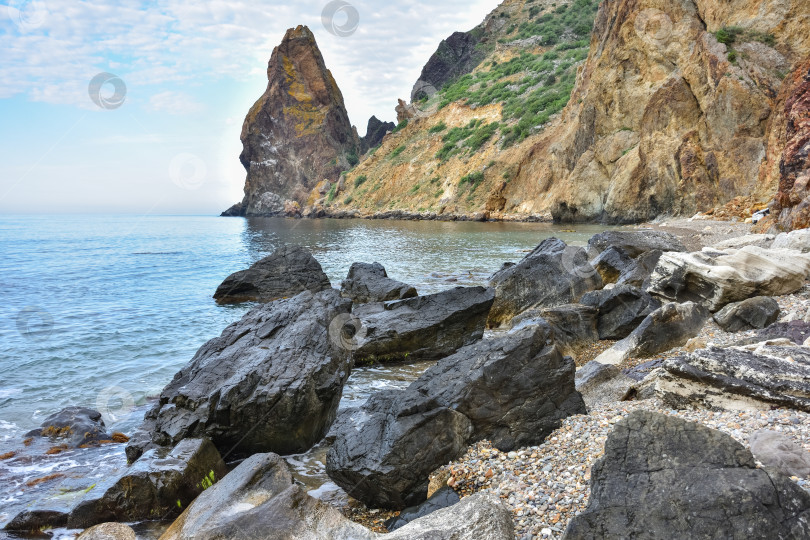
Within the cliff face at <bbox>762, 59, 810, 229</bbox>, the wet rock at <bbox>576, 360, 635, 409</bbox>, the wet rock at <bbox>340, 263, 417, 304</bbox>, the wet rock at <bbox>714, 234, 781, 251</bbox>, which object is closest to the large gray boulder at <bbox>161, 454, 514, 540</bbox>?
the wet rock at <bbox>576, 360, 635, 409</bbox>

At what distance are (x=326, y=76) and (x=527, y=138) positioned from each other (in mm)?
63063

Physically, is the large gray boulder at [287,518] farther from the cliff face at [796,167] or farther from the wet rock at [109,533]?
the cliff face at [796,167]

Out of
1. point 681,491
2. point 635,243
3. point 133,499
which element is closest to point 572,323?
point 681,491

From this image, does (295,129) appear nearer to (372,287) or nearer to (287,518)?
(372,287)

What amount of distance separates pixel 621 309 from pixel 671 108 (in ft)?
91.9

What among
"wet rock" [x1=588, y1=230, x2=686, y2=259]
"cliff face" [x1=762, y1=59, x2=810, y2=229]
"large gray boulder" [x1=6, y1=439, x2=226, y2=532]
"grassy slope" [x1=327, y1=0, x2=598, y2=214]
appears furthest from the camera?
"grassy slope" [x1=327, y1=0, x2=598, y2=214]

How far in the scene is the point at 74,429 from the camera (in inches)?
251

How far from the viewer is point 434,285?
654 inches

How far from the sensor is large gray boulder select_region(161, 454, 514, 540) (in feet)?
10.5

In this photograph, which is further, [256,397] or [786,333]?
[256,397]

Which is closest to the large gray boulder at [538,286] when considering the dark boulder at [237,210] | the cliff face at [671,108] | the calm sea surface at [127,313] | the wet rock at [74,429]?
the calm sea surface at [127,313]

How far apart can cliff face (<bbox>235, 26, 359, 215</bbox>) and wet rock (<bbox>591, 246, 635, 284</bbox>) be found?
288ft

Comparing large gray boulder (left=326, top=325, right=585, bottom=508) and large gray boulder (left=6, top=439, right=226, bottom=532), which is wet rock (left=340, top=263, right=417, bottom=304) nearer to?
large gray boulder (left=326, top=325, right=585, bottom=508)

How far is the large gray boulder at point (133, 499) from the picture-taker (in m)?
4.49
